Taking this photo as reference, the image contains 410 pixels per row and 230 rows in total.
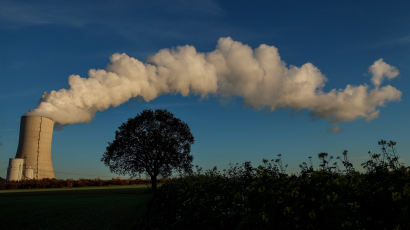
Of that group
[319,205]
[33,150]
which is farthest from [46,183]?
[319,205]

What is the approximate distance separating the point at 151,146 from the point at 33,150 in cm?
2268

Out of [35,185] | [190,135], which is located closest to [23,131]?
[35,185]

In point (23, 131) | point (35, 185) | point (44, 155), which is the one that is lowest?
point (35, 185)

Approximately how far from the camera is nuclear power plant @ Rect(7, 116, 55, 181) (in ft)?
141

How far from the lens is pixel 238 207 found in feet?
14.3

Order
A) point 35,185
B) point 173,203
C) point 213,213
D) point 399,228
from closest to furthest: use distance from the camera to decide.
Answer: point 399,228, point 213,213, point 173,203, point 35,185

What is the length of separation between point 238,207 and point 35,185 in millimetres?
47167

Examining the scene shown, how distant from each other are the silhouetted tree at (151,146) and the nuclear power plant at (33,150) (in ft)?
55.9

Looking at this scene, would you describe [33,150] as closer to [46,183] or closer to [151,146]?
[46,183]

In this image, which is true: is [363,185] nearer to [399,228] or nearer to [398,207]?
[398,207]

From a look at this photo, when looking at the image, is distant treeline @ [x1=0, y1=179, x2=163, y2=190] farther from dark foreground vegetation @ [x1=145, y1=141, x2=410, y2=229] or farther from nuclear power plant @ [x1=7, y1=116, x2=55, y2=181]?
dark foreground vegetation @ [x1=145, y1=141, x2=410, y2=229]

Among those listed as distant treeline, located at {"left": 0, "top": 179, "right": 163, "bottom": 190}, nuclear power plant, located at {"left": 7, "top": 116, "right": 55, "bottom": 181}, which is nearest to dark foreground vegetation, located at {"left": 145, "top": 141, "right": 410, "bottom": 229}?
distant treeline, located at {"left": 0, "top": 179, "right": 163, "bottom": 190}

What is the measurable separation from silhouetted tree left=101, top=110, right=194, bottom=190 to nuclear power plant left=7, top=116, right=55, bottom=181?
671 inches

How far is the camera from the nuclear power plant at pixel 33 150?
42.9 metres
